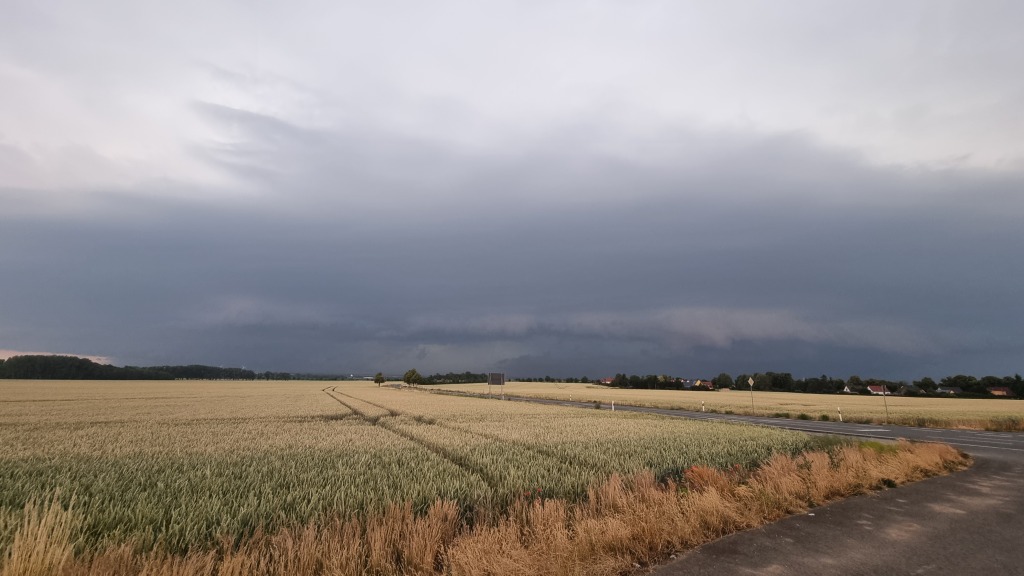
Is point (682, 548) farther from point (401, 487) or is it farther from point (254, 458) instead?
point (254, 458)

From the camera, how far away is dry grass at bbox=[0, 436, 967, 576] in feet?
17.5

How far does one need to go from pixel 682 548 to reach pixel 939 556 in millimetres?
4035

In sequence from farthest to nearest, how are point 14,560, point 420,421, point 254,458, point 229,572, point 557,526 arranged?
point 420,421, point 254,458, point 557,526, point 229,572, point 14,560

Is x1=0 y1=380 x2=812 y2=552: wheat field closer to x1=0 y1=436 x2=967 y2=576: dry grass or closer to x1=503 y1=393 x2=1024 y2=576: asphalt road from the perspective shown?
x1=0 y1=436 x2=967 y2=576: dry grass

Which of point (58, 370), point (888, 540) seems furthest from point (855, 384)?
point (58, 370)

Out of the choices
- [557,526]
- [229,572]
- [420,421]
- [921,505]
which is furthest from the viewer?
[420,421]

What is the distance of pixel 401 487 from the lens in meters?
9.04

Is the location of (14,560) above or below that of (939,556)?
above

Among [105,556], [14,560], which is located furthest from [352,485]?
[14,560]

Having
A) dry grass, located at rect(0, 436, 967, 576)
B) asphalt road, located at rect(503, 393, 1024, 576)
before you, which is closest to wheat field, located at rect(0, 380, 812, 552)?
dry grass, located at rect(0, 436, 967, 576)

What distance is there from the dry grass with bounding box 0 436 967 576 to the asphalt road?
1.54 ft

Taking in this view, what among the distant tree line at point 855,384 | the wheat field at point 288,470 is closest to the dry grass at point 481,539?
the wheat field at point 288,470

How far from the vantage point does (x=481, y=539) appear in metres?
6.62

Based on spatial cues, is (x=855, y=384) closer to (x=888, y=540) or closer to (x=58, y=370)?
(x=888, y=540)
